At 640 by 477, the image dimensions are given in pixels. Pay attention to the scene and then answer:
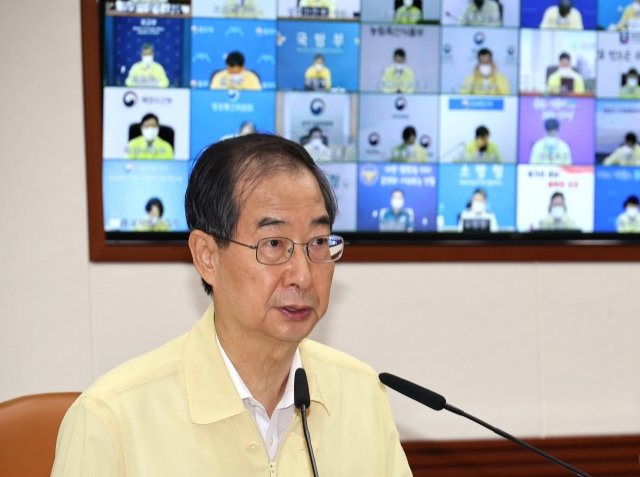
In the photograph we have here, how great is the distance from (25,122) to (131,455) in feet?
4.61

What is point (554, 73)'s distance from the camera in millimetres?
2596

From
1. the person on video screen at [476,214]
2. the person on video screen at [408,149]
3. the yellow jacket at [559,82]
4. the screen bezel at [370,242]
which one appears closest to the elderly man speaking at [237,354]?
the screen bezel at [370,242]

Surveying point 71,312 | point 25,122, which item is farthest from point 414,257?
point 25,122

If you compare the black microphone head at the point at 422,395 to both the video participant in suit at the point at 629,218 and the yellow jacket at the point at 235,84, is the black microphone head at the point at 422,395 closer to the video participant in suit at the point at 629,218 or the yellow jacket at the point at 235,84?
the yellow jacket at the point at 235,84

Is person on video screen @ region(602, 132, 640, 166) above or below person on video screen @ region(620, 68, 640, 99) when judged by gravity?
below

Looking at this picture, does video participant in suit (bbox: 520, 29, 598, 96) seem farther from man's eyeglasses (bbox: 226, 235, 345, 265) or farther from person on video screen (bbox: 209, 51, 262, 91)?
man's eyeglasses (bbox: 226, 235, 345, 265)

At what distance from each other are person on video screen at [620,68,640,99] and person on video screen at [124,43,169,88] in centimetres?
166

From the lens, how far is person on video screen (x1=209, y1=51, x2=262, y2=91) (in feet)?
7.89

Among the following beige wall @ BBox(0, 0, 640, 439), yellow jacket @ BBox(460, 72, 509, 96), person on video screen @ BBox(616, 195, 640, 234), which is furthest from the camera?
person on video screen @ BBox(616, 195, 640, 234)

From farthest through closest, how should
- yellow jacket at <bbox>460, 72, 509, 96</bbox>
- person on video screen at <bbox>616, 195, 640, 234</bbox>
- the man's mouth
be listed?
1. person on video screen at <bbox>616, 195, 640, 234</bbox>
2. yellow jacket at <bbox>460, 72, 509, 96</bbox>
3. the man's mouth

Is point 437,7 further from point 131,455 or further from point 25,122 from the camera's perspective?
point 131,455

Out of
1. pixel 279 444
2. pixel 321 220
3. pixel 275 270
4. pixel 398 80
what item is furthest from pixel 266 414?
pixel 398 80

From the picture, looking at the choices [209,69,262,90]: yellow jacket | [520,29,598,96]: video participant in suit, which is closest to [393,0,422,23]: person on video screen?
[520,29,598,96]: video participant in suit

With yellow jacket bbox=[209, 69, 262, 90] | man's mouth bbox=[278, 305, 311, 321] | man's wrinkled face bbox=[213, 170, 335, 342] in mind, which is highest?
yellow jacket bbox=[209, 69, 262, 90]
